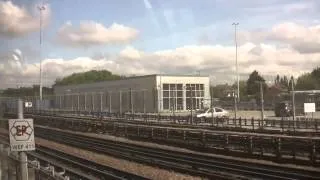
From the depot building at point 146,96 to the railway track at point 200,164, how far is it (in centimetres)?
3394

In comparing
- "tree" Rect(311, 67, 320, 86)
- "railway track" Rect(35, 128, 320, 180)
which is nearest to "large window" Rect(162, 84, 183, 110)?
"railway track" Rect(35, 128, 320, 180)

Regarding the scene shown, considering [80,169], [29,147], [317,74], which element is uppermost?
[317,74]

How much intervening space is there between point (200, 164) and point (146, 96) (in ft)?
167

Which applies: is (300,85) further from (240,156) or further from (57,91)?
(240,156)

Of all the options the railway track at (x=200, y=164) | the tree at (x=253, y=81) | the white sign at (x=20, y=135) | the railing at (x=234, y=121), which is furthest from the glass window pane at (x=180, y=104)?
the white sign at (x=20, y=135)

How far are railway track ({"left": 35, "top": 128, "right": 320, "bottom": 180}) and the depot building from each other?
1336 inches

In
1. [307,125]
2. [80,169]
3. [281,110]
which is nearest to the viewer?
[80,169]

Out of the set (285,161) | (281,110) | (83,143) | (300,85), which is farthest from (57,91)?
(285,161)

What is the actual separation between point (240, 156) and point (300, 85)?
9382 centimetres

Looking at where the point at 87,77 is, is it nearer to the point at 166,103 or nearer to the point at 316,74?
the point at 316,74

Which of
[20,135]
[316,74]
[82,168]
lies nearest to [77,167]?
[82,168]

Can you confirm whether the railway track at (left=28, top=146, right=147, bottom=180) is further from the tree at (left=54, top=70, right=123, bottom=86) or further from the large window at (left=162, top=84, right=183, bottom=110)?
the tree at (left=54, top=70, right=123, bottom=86)

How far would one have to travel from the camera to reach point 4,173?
1514 cm

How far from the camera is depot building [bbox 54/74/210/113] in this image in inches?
2717
